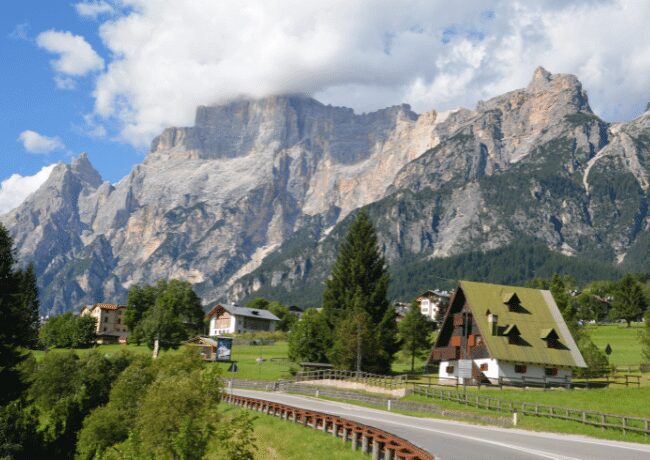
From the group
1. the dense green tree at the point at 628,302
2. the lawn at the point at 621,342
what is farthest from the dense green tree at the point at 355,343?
the dense green tree at the point at 628,302

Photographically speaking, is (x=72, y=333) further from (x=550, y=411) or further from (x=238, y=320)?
(x=550, y=411)

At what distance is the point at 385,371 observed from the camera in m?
Answer: 77.8

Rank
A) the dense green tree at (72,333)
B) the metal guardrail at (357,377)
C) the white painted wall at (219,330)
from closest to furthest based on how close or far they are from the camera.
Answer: the metal guardrail at (357,377) < the dense green tree at (72,333) < the white painted wall at (219,330)

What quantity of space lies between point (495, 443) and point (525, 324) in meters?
40.6

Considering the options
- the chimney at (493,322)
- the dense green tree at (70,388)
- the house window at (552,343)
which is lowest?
the dense green tree at (70,388)

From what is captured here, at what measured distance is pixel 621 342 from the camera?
4254 inches

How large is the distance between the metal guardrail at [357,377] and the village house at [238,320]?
91.5 meters

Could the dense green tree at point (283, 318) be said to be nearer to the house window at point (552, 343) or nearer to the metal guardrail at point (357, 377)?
the metal guardrail at point (357, 377)

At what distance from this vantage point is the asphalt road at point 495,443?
88.8 ft

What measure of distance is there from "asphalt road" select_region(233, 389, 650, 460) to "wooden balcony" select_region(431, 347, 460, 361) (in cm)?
2801

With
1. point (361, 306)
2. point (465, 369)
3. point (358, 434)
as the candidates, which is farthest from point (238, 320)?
point (358, 434)

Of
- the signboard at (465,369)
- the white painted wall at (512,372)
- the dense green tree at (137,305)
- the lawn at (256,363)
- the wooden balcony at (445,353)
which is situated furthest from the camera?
the dense green tree at (137,305)

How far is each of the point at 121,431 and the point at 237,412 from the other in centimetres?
1616

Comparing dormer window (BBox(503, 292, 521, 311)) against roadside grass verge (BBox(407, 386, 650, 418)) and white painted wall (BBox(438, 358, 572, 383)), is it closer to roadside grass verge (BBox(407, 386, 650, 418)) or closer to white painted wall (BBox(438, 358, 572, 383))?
white painted wall (BBox(438, 358, 572, 383))
